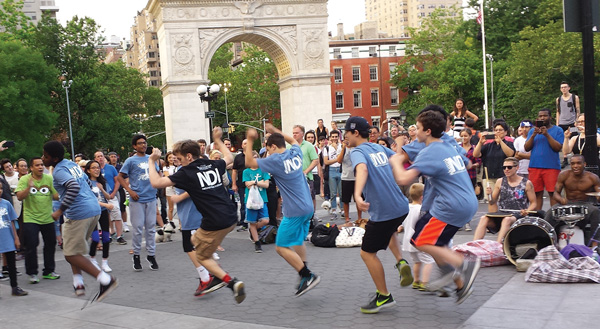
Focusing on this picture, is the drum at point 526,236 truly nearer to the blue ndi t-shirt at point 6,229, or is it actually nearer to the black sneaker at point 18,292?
the black sneaker at point 18,292

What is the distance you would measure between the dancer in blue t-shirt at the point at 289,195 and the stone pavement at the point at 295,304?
1.85 ft

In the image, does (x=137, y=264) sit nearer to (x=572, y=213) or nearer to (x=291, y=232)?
(x=291, y=232)

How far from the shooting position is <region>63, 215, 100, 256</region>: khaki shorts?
7.75 m

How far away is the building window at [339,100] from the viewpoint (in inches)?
3032

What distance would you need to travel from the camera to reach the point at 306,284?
23.1 feet

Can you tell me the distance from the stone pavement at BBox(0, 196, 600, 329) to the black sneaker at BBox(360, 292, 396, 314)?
0.23 ft

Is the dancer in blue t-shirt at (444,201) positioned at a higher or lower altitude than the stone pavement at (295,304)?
higher

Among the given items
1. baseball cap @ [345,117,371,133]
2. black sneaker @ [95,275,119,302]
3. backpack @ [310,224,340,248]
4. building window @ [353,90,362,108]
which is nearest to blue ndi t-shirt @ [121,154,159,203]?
black sneaker @ [95,275,119,302]

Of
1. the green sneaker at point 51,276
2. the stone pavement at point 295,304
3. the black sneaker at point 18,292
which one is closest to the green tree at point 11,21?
the green sneaker at point 51,276

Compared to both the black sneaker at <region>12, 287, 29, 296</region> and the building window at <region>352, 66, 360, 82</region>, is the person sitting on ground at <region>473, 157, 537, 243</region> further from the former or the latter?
the building window at <region>352, 66, 360, 82</region>

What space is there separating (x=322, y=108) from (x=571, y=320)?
3166cm

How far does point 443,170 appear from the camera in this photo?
5.93m

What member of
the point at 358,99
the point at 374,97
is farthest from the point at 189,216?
the point at 374,97

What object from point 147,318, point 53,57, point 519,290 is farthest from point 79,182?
point 53,57
